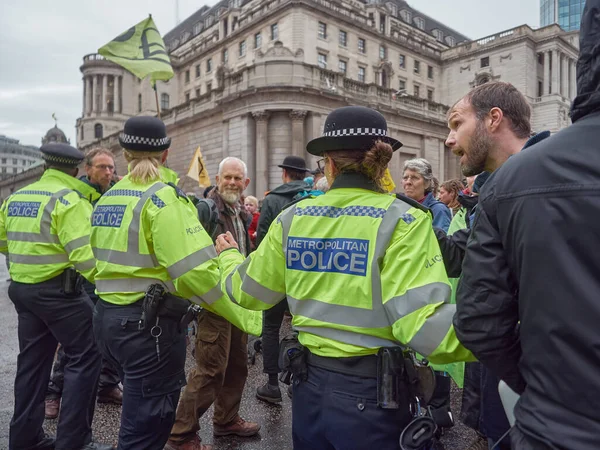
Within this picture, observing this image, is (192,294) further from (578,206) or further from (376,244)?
(578,206)

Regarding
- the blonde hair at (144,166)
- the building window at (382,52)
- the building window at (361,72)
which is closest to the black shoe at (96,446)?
the blonde hair at (144,166)

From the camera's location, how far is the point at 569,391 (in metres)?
1.28

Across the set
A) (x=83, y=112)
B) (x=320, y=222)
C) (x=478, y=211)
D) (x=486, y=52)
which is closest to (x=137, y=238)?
(x=320, y=222)

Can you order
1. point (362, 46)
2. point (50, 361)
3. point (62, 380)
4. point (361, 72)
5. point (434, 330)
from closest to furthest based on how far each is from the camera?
point (434, 330), point (50, 361), point (62, 380), point (362, 46), point (361, 72)

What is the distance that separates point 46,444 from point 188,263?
2.41 metres

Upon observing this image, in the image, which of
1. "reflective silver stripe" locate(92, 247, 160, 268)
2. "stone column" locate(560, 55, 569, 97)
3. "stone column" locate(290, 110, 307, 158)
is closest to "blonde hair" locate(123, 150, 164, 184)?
"reflective silver stripe" locate(92, 247, 160, 268)

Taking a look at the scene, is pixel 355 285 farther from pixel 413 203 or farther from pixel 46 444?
pixel 46 444

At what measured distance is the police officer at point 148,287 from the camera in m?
2.99

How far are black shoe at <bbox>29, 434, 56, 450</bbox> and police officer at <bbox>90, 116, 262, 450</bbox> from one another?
4.64 feet

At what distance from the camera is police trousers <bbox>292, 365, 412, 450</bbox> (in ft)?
6.67

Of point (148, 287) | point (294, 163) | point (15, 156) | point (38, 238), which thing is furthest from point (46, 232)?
point (15, 156)

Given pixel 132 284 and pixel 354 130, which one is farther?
pixel 132 284

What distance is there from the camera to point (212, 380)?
4.07m

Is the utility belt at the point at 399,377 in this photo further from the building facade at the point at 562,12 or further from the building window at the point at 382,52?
the building facade at the point at 562,12
